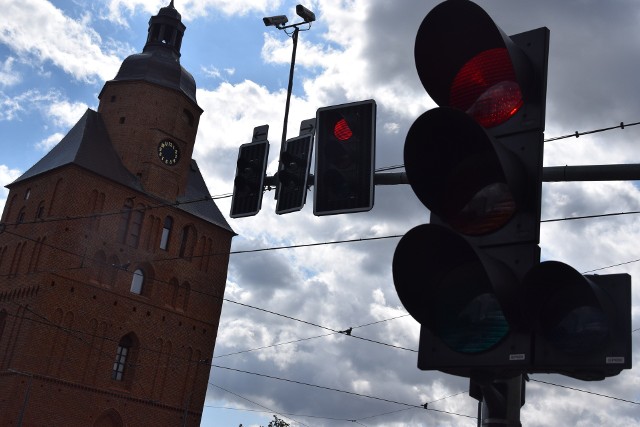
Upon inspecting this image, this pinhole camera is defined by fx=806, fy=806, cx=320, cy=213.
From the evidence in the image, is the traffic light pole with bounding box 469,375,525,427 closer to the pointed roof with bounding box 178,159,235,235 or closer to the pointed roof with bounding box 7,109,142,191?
the pointed roof with bounding box 7,109,142,191

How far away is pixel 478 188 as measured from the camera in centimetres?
354

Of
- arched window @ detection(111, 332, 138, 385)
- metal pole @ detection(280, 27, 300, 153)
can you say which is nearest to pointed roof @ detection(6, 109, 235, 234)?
arched window @ detection(111, 332, 138, 385)

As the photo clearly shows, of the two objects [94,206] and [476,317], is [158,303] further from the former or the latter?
[476,317]

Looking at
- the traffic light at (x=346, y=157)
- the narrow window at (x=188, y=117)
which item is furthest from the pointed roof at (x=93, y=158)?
the traffic light at (x=346, y=157)

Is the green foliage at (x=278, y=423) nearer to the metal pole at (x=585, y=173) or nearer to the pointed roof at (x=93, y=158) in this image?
the pointed roof at (x=93, y=158)

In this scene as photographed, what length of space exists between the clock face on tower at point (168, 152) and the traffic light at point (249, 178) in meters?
42.5

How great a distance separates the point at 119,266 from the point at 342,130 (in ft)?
131

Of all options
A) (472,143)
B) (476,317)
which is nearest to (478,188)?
(472,143)

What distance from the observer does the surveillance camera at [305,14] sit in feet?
26.0

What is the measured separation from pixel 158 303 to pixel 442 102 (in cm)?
4377

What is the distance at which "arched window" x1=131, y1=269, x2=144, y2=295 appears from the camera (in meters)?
45.6

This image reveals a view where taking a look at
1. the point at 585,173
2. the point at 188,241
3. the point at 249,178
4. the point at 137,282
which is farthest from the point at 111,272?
the point at 585,173

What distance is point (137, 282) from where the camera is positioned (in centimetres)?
4588

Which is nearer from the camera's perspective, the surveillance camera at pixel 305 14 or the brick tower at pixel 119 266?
the surveillance camera at pixel 305 14
